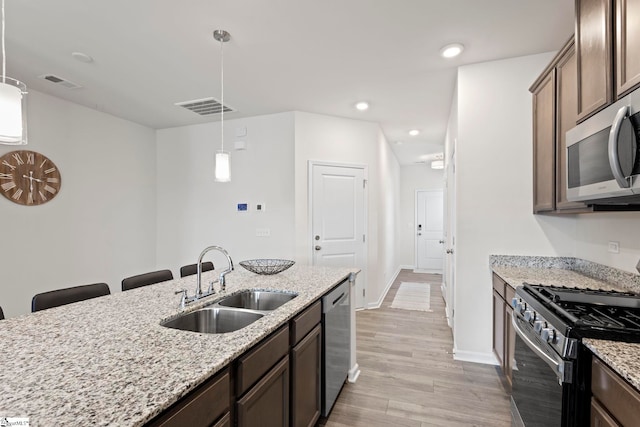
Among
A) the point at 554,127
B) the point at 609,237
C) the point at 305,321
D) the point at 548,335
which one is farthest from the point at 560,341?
the point at 554,127

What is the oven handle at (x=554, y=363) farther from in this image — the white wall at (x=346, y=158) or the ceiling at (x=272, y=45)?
the white wall at (x=346, y=158)

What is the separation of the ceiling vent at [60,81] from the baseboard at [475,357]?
4.83 meters

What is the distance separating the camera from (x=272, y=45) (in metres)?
2.55

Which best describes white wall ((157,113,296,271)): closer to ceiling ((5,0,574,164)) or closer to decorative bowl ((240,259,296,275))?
ceiling ((5,0,574,164))

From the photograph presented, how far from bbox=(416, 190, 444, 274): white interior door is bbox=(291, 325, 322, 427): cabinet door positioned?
20.8ft

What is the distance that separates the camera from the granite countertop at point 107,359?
745mm

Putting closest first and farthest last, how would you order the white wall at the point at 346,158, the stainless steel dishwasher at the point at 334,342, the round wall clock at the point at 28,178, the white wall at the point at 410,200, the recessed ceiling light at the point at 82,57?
the stainless steel dishwasher at the point at 334,342 < the recessed ceiling light at the point at 82,57 < the round wall clock at the point at 28,178 < the white wall at the point at 346,158 < the white wall at the point at 410,200

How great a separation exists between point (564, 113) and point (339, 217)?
2.83 metres

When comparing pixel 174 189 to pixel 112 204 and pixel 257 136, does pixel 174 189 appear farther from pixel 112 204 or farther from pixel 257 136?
pixel 257 136

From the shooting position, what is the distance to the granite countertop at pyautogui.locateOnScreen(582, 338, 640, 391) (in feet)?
3.11

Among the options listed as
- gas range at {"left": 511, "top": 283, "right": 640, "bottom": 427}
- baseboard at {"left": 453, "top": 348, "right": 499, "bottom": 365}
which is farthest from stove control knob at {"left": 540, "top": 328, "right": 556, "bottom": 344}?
baseboard at {"left": 453, "top": 348, "right": 499, "bottom": 365}

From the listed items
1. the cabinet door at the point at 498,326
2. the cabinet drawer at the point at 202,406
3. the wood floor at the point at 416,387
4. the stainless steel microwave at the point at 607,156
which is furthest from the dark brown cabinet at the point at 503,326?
the cabinet drawer at the point at 202,406

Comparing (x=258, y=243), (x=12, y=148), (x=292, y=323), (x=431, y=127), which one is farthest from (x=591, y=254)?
(x=12, y=148)

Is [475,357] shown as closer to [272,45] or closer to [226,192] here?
[272,45]
